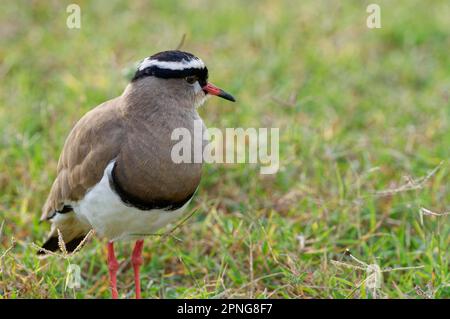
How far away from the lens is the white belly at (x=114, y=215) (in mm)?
3556

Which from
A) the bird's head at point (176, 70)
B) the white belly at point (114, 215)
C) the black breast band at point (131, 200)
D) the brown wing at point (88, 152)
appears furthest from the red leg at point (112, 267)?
the bird's head at point (176, 70)

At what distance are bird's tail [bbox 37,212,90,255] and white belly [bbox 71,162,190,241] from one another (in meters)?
0.24

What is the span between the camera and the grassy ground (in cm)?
408

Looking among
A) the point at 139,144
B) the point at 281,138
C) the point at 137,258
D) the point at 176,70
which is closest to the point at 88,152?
the point at 139,144

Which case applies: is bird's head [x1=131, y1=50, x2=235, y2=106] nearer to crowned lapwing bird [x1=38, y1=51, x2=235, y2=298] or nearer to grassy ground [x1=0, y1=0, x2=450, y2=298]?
crowned lapwing bird [x1=38, y1=51, x2=235, y2=298]

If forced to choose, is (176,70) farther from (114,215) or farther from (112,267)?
(112,267)

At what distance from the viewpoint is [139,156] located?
138 inches

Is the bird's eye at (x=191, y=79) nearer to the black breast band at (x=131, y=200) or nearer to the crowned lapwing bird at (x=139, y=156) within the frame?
the crowned lapwing bird at (x=139, y=156)

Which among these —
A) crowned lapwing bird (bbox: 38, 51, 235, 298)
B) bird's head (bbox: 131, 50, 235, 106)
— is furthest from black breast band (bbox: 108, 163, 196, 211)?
bird's head (bbox: 131, 50, 235, 106)

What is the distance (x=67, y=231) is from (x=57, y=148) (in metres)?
1.02

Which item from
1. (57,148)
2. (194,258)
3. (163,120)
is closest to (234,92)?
(57,148)

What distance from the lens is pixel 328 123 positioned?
5.59 metres

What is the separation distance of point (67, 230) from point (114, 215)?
0.65m
